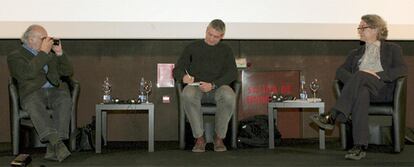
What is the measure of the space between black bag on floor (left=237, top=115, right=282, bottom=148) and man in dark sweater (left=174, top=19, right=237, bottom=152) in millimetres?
319

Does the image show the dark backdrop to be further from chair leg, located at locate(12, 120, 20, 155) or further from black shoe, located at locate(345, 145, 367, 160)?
black shoe, located at locate(345, 145, 367, 160)

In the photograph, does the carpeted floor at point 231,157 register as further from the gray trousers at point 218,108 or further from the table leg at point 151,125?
the gray trousers at point 218,108

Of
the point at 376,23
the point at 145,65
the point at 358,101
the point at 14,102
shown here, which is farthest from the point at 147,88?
the point at 376,23

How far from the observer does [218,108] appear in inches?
148

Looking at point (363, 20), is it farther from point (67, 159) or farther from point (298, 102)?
point (67, 159)

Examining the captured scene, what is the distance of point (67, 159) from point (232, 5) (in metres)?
1.81

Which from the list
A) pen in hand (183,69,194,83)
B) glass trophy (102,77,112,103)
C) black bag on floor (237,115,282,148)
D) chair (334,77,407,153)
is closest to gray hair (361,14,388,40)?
chair (334,77,407,153)

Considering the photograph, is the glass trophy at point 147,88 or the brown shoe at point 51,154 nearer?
the brown shoe at point 51,154

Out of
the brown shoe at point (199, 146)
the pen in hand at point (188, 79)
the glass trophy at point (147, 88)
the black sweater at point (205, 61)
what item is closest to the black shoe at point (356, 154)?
the brown shoe at point (199, 146)

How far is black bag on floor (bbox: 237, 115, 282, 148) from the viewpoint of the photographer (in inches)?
159

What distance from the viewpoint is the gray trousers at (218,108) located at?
3.70 metres

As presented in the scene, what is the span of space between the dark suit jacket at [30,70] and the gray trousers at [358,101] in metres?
1.90

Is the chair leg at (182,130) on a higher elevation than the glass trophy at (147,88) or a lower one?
lower

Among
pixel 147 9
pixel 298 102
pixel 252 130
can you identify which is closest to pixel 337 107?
pixel 298 102
